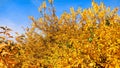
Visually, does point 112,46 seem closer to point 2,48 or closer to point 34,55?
point 2,48

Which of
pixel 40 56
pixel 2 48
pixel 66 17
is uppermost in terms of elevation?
pixel 66 17

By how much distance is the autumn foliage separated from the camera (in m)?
9.46

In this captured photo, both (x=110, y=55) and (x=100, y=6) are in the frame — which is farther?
(x=100, y=6)

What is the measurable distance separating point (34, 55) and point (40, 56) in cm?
78

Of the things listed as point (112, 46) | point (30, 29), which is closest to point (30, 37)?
point (30, 29)

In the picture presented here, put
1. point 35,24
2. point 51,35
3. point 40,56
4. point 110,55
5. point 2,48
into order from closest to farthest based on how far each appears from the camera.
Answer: point 2,48
point 110,55
point 40,56
point 51,35
point 35,24

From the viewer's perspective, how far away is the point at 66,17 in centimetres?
2475

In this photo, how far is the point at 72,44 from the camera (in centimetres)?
1360

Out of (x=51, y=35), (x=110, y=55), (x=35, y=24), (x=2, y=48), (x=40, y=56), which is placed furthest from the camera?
(x=35, y=24)

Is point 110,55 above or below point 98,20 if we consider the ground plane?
below

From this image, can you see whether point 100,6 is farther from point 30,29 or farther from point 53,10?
point 30,29

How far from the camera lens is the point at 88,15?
74.7 ft

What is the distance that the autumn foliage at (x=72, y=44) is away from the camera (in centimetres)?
946

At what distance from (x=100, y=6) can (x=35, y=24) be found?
558cm
